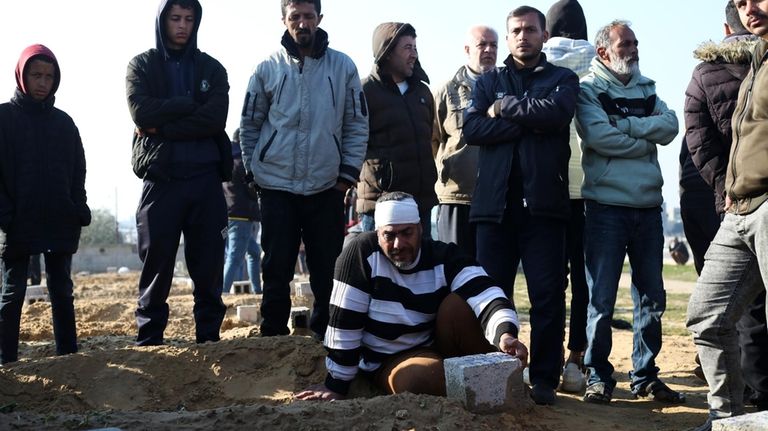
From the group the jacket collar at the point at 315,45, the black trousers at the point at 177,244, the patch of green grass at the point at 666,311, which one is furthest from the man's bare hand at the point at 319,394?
the patch of green grass at the point at 666,311

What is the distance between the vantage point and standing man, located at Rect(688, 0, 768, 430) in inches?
171

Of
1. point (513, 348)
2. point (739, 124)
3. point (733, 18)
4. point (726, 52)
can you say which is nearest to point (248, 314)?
point (513, 348)

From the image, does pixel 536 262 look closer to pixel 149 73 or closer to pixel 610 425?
pixel 610 425

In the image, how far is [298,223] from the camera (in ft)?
21.1

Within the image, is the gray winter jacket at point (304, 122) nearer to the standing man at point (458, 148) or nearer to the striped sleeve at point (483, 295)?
the standing man at point (458, 148)

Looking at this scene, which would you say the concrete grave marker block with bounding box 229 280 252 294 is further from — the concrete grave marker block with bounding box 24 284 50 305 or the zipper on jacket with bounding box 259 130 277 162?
the zipper on jacket with bounding box 259 130 277 162

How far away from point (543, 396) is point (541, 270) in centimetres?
75

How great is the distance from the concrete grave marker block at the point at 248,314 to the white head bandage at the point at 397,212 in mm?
4651

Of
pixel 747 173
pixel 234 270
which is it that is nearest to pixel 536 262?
pixel 747 173

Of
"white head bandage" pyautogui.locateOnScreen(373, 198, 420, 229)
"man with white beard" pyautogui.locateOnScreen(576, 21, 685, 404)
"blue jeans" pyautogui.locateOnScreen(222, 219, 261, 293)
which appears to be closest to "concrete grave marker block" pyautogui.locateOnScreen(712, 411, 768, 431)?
"man with white beard" pyautogui.locateOnScreen(576, 21, 685, 404)

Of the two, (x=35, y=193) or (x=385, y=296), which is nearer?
(x=385, y=296)

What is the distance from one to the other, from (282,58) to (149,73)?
36.5 inches

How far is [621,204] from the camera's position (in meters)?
5.76

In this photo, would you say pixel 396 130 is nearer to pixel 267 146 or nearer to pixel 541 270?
pixel 267 146
